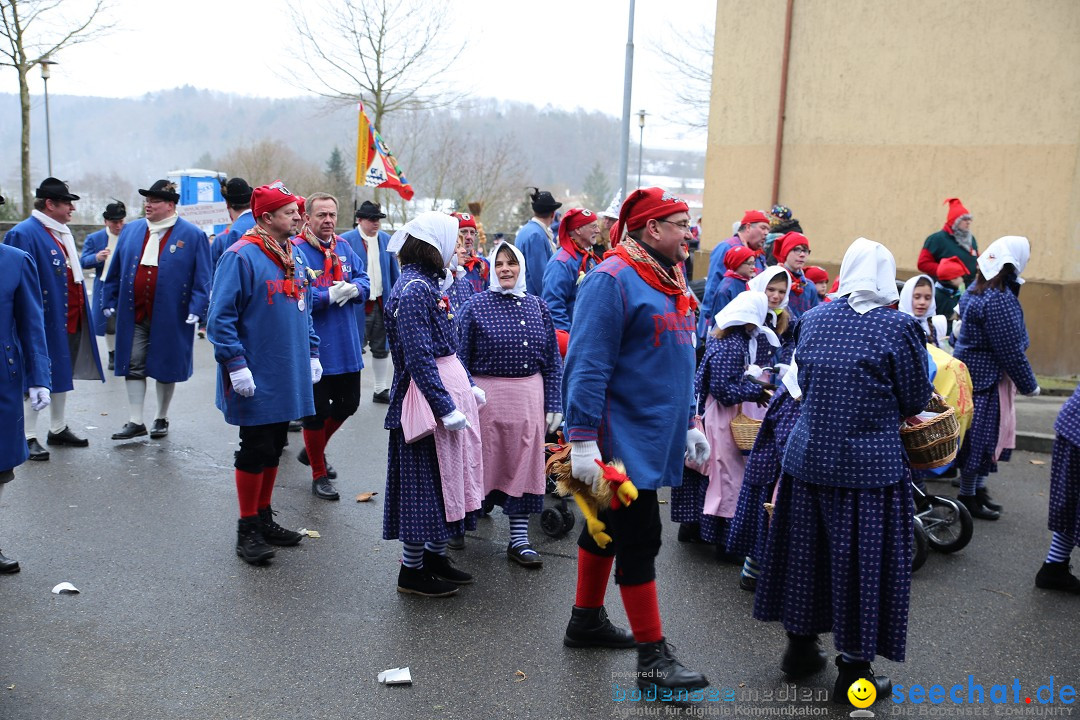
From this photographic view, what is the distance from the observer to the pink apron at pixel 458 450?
4.82 metres

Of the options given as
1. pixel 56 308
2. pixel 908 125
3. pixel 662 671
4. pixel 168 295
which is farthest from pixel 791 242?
pixel 908 125

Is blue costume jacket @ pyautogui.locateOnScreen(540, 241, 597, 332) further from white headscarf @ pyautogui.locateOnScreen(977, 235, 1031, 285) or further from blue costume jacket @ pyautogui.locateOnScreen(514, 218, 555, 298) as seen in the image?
white headscarf @ pyautogui.locateOnScreen(977, 235, 1031, 285)

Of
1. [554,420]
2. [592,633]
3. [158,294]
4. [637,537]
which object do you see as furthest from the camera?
[158,294]

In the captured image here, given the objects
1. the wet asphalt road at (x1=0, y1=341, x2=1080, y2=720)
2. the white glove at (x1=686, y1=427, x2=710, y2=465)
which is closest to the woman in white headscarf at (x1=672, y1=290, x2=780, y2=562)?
the wet asphalt road at (x1=0, y1=341, x2=1080, y2=720)

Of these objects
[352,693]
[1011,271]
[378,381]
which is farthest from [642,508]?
[378,381]

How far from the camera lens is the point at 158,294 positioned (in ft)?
25.4

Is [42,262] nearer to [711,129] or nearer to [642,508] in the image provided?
[642,508]

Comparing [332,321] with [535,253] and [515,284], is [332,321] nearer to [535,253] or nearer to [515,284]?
[515,284]

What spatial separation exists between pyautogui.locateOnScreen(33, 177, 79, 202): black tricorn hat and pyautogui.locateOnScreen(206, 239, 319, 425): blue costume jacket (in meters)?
2.56

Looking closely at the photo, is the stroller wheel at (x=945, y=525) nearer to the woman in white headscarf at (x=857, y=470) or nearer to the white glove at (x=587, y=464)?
the woman in white headscarf at (x=857, y=470)

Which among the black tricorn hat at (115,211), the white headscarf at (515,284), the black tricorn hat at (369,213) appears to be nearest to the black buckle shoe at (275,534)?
the white headscarf at (515,284)

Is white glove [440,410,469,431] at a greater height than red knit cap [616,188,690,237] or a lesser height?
lesser

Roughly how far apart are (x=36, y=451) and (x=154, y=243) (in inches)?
73.0

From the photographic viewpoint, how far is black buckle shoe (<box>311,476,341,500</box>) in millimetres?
6531
